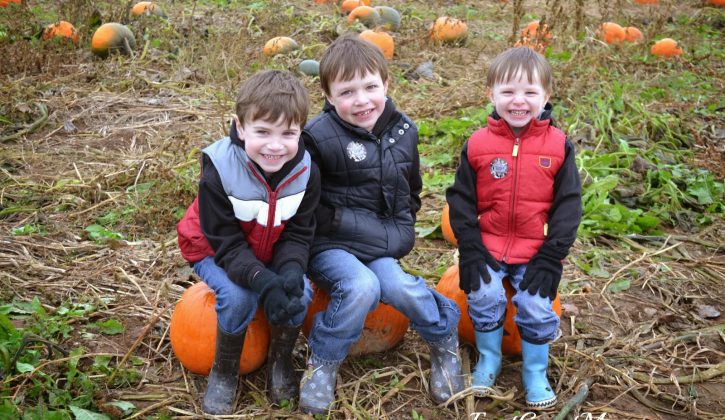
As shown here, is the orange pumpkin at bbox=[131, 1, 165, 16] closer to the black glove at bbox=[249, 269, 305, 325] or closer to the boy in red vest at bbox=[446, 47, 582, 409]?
the boy in red vest at bbox=[446, 47, 582, 409]

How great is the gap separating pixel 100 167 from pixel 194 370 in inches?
105

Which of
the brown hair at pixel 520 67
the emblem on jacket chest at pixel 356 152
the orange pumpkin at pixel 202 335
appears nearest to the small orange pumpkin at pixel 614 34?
the brown hair at pixel 520 67

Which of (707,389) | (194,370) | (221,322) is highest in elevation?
(221,322)

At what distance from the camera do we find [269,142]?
3.03m

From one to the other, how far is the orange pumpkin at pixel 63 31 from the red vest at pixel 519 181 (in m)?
5.99

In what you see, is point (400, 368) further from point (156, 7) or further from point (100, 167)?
point (156, 7)

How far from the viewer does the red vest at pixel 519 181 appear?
3301mm

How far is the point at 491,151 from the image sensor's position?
→ 3361 mm

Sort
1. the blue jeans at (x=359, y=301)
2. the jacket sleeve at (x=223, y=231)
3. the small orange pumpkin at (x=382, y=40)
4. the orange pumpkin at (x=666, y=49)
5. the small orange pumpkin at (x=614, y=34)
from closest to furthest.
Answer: the jacket sleeve at (x=223, y=231) < the blue jeans at (x=359, y=301) < the small orange pumpkin at (x=382, y=40) < the orange pumpkin at (x=666, y=49) < the small orange pumpkin at (x=614, y=34)

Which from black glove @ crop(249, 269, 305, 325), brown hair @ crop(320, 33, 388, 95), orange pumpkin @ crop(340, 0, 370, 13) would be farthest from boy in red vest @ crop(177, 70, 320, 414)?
orange pumpkin @ crop(340, 0, 370, 13)

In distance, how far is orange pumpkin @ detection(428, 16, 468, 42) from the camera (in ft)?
28.8

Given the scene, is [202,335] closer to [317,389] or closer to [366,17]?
[317,389]

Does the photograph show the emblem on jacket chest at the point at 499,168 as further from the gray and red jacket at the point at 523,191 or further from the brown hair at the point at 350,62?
the brown hair at the point at 350,62

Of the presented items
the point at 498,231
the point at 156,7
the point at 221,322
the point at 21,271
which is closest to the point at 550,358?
the point at 498,231
